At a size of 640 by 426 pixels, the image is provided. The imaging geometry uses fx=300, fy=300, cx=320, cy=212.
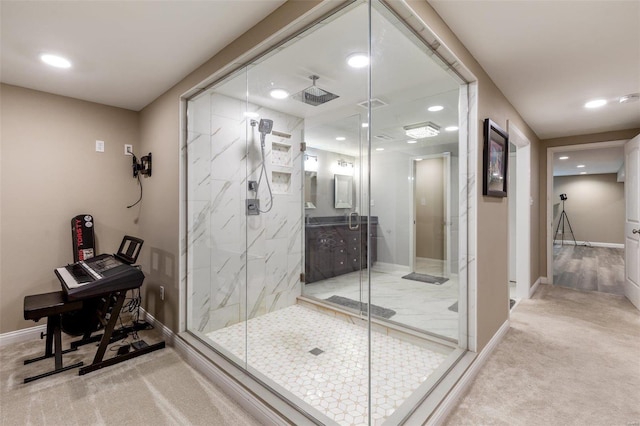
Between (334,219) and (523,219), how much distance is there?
8.30ft

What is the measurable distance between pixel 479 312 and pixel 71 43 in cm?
339

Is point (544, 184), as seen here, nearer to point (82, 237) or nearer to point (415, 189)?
point (415, 189)

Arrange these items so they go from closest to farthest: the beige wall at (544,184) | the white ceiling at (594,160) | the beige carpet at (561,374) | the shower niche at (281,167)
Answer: the beige carpet at (561,374)
the shower niche at (281,167)
the beige wall at (544,184)
the white ceiling at (594,160)

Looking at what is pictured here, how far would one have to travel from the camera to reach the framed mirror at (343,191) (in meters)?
3.40

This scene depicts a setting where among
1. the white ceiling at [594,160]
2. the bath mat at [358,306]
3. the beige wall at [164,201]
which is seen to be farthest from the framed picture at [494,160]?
the white ceiling at [594,160]

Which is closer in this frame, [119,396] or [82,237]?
[119,396]

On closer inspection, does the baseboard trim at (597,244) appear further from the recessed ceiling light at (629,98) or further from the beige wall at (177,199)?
the beige wall at (177,199)

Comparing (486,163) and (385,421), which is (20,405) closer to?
(385,421)

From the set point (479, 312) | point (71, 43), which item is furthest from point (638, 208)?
point (71, 43)

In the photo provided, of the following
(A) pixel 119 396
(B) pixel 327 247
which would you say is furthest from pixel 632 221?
(A) pixel 119 396

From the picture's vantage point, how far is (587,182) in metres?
9.51

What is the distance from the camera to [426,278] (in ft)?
9.80

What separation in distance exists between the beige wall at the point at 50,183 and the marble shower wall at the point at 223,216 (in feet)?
4.00

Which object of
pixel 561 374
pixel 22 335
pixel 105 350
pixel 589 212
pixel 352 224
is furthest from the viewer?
pixel 589 212
